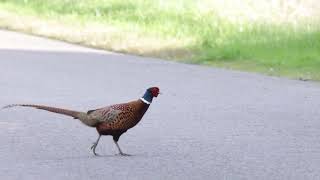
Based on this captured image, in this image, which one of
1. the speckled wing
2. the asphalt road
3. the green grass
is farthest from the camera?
the green grass

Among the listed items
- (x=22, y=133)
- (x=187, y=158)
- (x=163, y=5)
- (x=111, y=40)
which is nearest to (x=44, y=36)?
(x=111, y=40)

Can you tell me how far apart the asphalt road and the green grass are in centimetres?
120

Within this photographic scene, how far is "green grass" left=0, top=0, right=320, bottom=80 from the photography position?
18.9 meters

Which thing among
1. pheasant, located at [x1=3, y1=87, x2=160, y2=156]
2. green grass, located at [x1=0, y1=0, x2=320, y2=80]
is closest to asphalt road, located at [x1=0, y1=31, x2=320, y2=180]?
pheasant, located at [x1=3, y1=87, x2=160, y2=156]

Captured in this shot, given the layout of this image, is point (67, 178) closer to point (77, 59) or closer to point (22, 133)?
point (22, 133)

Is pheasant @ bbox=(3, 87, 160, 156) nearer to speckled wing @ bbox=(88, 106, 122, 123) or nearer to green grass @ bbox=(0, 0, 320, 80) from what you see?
speckled wing @ bbox=(88, 106, 122, 123)

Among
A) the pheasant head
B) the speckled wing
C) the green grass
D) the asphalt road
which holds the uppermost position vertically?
the pheasant head

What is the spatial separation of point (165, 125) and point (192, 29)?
37.9ft

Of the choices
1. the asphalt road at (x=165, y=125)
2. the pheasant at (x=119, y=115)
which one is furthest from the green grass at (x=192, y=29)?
the pheasant at (x=119, y=115)

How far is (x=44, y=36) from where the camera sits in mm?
23422

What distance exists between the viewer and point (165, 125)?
36.4 ft

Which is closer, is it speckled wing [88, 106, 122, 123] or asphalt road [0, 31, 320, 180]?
asphalt road [0, 31, 320, 180]

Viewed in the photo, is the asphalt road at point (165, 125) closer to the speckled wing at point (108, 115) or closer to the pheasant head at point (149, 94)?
the speckled wing at point (108, 115)

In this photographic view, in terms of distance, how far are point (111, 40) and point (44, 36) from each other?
7.69 feet
